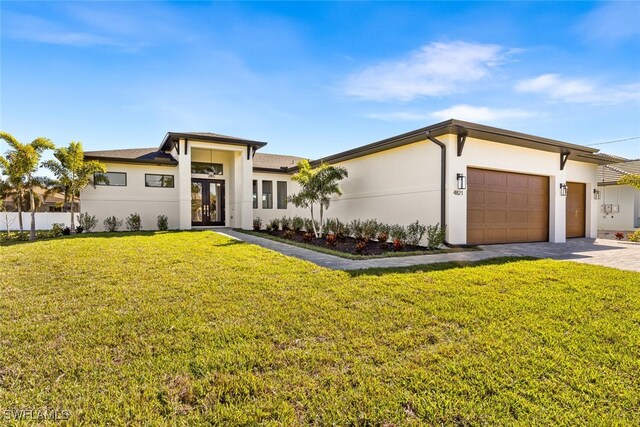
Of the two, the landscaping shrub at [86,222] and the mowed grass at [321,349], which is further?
the landscaping shrub at [86,222]

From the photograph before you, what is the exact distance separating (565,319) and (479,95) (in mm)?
10972

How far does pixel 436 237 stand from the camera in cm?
944

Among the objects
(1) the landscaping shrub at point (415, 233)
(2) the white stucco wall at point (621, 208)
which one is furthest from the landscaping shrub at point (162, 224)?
(2) the white stucco wall at point (621, 208)

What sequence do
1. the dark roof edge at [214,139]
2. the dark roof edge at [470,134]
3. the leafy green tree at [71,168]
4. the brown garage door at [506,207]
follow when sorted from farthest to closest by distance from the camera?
the dark roof edge at [214,139] → the leafy green tree at [71,168] → the brown garage door at [506,207] → the dark roof edge at [470,134]

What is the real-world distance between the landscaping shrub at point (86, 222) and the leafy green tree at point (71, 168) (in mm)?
856

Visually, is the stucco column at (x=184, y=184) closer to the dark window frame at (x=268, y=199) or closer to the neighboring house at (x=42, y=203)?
the dark window frame at (x=268, y=199)

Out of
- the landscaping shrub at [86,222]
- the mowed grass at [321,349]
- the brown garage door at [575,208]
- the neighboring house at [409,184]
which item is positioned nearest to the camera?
the mowed grass at [321,349]

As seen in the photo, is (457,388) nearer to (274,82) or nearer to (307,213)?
(274,82)

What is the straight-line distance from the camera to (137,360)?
2758mm

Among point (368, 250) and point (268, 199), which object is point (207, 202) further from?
point (368, 250)

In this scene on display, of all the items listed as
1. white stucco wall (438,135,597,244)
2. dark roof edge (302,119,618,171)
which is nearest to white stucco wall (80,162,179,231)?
dark roof edge (302,119,618,171)

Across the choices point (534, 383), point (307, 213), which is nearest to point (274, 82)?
point (307, 213)

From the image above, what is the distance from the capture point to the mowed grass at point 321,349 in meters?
2.18

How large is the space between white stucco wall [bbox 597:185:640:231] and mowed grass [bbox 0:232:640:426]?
16.6 metres
